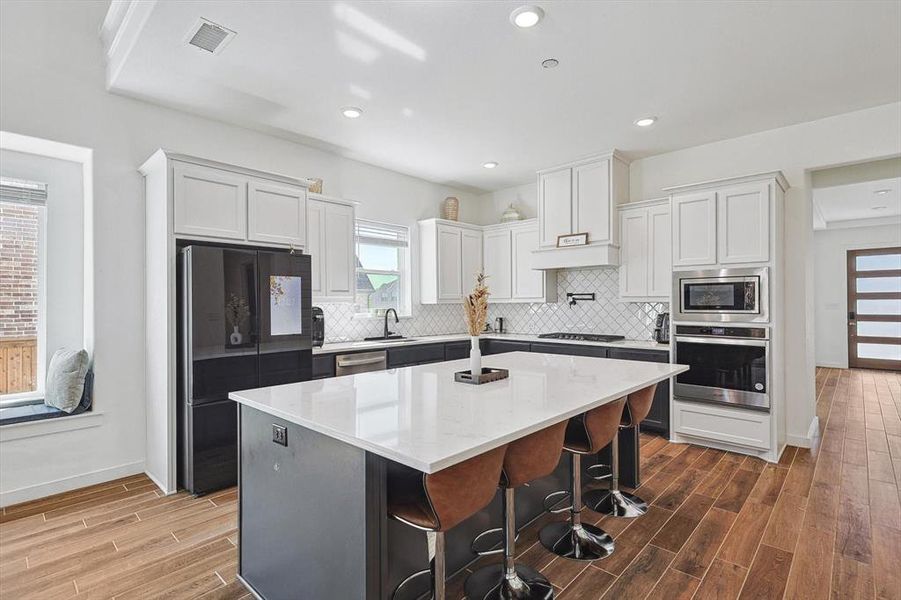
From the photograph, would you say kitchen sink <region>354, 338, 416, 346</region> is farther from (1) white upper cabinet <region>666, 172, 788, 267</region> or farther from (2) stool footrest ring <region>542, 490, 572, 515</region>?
(1) white upper cabinet <region>666, 172, 788, 267</region>

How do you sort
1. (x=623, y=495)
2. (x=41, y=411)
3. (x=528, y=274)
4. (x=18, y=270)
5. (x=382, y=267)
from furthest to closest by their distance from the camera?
(x=528, y=274), (x=382, y=267), (x=18, y=270), (x=41, y=411), (x=623, y=495)

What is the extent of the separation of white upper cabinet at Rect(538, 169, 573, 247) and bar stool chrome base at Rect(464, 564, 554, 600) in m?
3.64

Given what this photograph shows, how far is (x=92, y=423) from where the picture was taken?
3.26 metres

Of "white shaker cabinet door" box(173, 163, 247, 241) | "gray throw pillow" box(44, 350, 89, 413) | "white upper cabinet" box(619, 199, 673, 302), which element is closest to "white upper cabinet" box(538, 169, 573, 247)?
"white upper cabinet" box(619, 199, 673, 302)

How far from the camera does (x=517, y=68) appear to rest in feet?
9.77

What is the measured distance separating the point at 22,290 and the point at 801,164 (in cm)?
639

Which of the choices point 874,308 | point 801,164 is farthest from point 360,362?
point 874,308

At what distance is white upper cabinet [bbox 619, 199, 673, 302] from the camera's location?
4.49 metres

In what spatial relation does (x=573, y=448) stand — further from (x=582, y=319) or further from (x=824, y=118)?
(x=824, y=118)

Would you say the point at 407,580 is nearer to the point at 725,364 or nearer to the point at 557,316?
the point at 725,364

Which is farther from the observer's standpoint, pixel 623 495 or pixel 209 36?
pixel 623 495

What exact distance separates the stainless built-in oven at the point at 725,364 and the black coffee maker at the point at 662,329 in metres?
0.40

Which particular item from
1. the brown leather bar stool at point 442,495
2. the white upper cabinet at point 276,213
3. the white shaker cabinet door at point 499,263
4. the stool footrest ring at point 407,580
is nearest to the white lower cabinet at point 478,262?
the white shaker cabinet door at point 499,263

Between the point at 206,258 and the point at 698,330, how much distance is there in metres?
4.02
